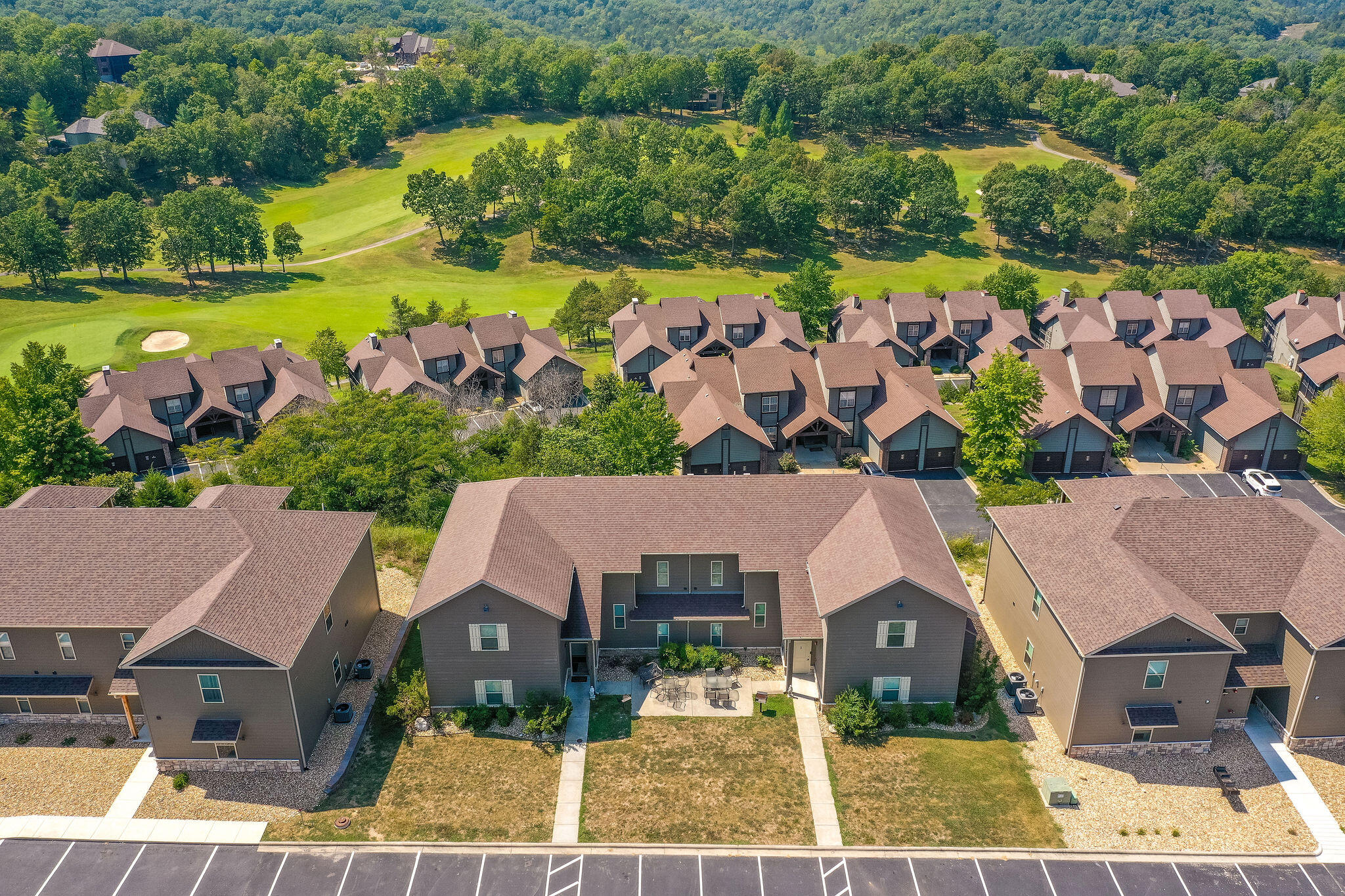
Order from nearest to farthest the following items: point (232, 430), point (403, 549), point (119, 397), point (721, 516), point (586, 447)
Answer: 1. point (721, 516)
2. point (403, 549)
3. point (586, 447)
4. point (119, 397)
5. point (232, 430)

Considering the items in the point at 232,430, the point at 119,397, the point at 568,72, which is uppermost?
the point at 568,72

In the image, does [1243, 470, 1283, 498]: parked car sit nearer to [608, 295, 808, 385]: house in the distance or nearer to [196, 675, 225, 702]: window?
[608, 295, 808, 385]: house in the distance

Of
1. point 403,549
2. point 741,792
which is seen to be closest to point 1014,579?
point 741,792

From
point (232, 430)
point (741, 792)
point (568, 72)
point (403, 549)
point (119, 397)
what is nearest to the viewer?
point (741, 792)

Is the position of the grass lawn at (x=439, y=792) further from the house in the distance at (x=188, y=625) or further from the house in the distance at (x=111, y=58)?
the house in the distance at (x=111, y=58)

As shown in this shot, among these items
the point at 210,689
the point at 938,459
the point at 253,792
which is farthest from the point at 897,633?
the point at 938,459

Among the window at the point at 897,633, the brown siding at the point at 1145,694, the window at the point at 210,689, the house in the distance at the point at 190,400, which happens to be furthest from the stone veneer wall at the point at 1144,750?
the house in the distance at the point at 190,400

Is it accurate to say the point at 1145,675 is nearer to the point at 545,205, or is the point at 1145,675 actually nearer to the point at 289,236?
the point at 545,205

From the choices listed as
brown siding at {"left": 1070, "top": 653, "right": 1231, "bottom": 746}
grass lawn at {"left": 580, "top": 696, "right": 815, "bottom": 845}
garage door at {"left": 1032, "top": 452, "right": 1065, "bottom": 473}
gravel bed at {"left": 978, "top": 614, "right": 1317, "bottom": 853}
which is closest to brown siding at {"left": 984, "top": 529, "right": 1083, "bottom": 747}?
brown siding at {"left": 1070, "top": 653, "right": 1231, "bottom": 746}
